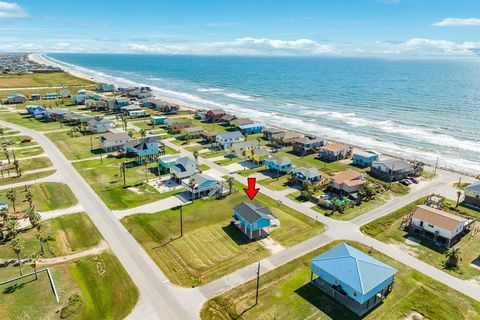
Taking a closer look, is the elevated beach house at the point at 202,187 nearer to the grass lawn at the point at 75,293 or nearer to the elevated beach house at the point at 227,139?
the grass lawn at the point at 75,293

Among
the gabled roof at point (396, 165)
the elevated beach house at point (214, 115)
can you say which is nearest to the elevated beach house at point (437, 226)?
the gabled roof at point (396, 165)

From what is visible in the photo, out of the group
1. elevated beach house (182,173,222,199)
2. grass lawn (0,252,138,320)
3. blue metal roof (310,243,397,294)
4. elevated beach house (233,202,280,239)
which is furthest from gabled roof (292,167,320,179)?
grass lawn (0,252,138,320)

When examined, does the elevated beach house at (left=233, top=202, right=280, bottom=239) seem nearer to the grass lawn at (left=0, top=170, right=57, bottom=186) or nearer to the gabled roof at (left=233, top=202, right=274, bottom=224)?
the gabled roof at (left=233, top=202, right=274, bottom=224)

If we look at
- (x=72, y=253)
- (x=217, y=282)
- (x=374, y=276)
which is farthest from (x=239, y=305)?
(x=72, y=253)

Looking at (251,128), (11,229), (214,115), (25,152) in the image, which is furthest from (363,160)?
(25,152)

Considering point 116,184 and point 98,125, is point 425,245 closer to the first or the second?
point 116,184

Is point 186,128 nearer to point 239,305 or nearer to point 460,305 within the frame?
point 239,305
